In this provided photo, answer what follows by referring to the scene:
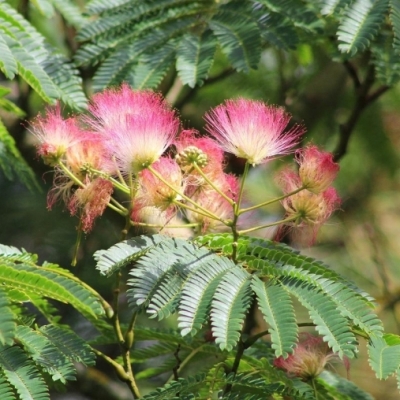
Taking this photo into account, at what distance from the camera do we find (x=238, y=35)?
282 centimetres

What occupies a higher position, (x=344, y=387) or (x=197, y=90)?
(x=197, y=90)

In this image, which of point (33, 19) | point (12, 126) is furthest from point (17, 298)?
point (33, 19)

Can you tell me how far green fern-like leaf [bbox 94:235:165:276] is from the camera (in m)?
1.95

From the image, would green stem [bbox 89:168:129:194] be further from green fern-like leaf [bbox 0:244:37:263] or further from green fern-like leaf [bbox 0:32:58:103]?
green fern-like leaf [bbox 0:32:58:103]

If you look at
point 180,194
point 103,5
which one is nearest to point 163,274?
point 180,194

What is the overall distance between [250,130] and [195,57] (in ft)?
2.51

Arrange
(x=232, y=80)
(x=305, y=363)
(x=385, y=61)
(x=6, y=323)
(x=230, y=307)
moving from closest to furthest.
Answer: (x=6, y=323) → (x=230, y=307) → (x=305, y=363) → (x=385, y=61) → (x=232, y=80)

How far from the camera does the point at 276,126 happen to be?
2.12 m

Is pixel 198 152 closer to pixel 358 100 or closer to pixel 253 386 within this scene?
pixel 253 386

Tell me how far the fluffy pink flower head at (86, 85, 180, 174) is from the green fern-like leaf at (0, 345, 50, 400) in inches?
18.9

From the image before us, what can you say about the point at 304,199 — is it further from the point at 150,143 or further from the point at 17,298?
the point at 17,298

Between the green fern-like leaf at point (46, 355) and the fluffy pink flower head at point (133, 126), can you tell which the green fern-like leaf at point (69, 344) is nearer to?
the green fern-like leaf at point (46, 355)

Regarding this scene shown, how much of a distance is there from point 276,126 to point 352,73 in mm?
1554

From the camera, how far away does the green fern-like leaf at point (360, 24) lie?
2574 millimetres
